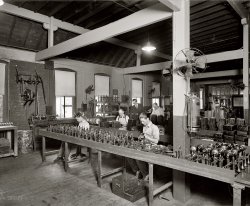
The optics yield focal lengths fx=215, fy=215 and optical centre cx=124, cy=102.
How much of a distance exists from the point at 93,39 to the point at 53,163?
3529mm

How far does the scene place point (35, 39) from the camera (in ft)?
24.7

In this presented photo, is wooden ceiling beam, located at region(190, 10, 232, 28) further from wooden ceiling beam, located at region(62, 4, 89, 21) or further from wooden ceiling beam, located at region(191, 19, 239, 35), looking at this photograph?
wooden ceiling beam, located at region(62, 4, 89, 21)

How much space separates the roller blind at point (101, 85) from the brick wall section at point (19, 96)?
244 centimetres

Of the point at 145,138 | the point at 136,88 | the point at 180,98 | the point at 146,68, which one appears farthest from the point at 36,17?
the point at 136,88

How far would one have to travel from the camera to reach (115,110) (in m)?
10.4

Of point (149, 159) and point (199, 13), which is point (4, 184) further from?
point (199, 13)

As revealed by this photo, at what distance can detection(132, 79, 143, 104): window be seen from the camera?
464 inches

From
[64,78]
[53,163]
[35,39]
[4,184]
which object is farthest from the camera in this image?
[64,78]

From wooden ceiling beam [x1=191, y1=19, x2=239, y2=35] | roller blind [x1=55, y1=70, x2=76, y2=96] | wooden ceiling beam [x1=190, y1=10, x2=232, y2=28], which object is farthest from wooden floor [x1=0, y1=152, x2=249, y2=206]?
wooden ceiling beam [x1=191, y1=19, x2=239, y2=35]

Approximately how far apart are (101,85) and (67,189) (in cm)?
634

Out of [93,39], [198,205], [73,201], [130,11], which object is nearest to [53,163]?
[73,201]

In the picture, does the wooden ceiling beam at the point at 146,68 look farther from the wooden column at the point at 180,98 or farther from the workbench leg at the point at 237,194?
the workbench leg at the point at 237,194

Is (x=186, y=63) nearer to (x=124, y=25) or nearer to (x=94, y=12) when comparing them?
(x=124, y=25)

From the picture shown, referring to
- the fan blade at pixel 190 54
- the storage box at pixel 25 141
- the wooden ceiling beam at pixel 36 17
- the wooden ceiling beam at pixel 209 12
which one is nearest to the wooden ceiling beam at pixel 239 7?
the wooden ceiling beam at pixel 209 12
